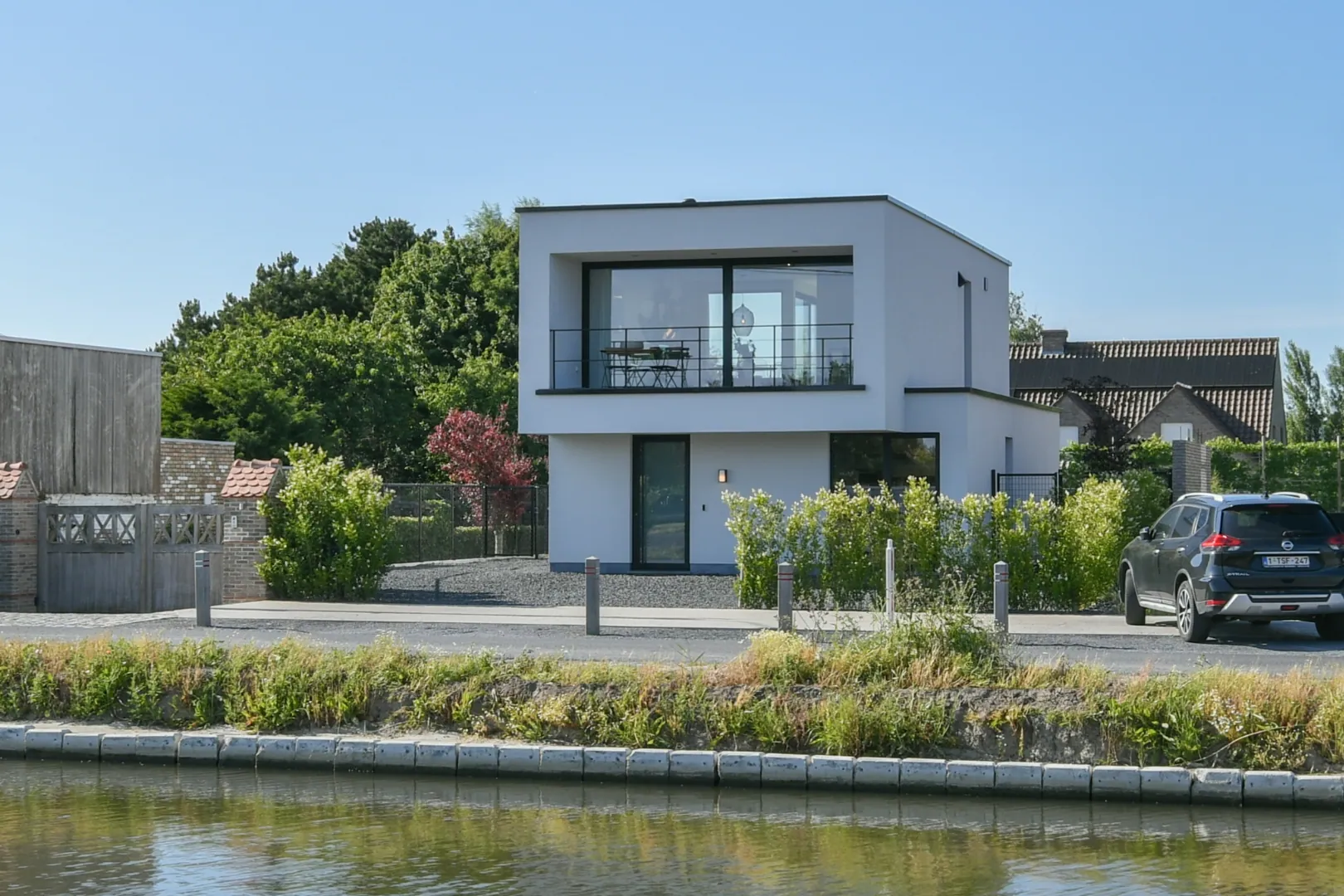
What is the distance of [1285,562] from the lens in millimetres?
18625

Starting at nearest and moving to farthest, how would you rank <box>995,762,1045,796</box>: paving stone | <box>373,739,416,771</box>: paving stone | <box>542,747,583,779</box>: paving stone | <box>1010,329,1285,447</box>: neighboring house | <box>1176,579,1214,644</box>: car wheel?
<box>995,762,1045,796</box>: paving stone, <box>542,747,583,779</box>: paving stone, <box>373,739,416,771</box>: paving stone, <box>1176,579,1214,644</box>: car wheel, <box>1010,329,1285,447</box>: neighboring house

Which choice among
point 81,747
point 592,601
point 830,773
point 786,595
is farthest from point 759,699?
point 592,601

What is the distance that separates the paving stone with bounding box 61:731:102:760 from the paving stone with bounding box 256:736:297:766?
137cm

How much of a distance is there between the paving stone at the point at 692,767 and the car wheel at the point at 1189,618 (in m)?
8.97

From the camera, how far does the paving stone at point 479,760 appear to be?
12539mm

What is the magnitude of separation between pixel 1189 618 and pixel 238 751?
37.4ft

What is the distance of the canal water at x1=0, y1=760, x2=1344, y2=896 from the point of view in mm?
9469

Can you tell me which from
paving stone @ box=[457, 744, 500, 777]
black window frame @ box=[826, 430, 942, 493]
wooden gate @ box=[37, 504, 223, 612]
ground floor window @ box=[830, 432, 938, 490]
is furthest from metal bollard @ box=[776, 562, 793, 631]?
ground floor window @ box=[830, 432, 938, 490]

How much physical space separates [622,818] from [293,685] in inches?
144

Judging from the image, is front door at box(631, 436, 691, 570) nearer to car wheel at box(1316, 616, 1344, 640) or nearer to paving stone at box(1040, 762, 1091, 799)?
car wheel at box(1316, 616, 1344, 640)

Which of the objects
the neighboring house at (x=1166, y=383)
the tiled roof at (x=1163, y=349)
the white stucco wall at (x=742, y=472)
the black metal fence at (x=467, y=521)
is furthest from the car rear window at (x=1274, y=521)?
the tiled roof at (x=1163, y=349)

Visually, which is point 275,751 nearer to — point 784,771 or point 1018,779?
point 784,771

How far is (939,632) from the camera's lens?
13719mm

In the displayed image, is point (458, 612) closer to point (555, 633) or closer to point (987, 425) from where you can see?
point (555, 633)
